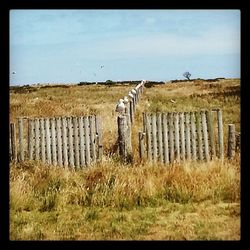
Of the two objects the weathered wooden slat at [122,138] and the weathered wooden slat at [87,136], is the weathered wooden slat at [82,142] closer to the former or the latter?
the weathered wooden slat at [87,136]

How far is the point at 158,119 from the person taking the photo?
8.05m

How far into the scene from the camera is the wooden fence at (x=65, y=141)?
810cm

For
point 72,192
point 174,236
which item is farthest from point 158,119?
point 174,236

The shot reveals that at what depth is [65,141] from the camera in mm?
8125

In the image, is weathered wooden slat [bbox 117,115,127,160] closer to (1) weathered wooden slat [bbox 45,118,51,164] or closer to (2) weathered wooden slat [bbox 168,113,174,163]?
(2) weathered wooden slat [bbox 168,113,174,163]

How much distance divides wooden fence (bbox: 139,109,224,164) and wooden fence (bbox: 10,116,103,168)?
88 centimetres

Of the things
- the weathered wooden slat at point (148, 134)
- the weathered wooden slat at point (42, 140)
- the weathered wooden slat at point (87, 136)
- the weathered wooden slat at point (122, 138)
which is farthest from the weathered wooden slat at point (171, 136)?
the weathered wooden slat at point (42, 140)

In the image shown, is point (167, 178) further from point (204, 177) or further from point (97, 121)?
point (97, 121)

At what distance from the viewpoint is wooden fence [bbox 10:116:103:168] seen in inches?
319

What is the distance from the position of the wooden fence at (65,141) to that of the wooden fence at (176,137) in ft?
2.90

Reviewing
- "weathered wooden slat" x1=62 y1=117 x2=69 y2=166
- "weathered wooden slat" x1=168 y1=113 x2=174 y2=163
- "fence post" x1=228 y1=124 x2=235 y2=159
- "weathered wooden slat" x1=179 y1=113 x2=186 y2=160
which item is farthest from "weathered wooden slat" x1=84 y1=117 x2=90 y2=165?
"fence post" x1=228 y1=124 x2=235 y2=159

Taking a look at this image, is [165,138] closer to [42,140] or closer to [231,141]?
[231,141]

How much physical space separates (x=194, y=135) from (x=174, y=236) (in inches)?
134
